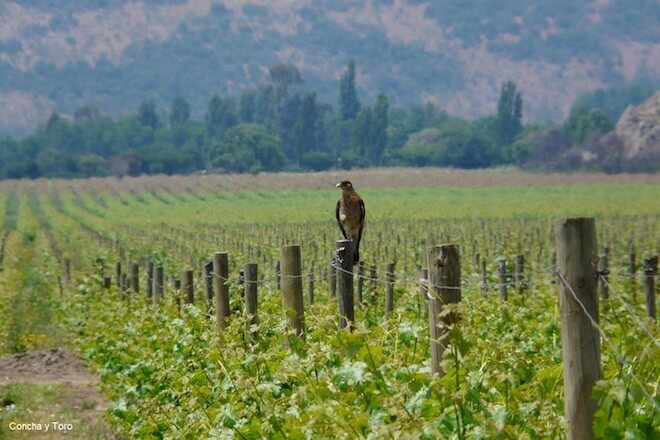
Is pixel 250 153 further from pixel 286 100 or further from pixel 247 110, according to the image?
pixel 247 110

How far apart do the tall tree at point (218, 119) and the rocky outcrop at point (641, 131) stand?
230ft

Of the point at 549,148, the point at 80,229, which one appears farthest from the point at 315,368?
the point at 549,148

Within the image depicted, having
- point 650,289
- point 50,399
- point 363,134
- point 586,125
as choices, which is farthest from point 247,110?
point 650,289

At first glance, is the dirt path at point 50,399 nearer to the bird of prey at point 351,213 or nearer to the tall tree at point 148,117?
the bird of prey at point 351,213

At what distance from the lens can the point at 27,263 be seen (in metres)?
34.9

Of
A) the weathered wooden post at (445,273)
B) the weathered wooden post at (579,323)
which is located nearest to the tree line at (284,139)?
the weathered wooden post at (445,273)

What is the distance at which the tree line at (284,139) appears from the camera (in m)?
134

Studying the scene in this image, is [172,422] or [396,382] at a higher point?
[396,382]

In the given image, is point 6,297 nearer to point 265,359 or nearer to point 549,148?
point 265,359

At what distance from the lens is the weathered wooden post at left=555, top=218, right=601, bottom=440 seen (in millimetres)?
4941

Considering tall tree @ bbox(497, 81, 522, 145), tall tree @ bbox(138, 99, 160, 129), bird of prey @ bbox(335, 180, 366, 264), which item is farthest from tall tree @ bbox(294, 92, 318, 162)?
bird of prey @ bbox(335, 180, 366, 264)

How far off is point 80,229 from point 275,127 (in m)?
122

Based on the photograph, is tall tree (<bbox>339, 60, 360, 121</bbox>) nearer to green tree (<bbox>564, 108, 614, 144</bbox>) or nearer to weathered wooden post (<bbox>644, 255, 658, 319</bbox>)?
green tree (<bbox>564, 108, 614, 144</bbox>)

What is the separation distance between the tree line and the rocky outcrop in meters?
3.63
